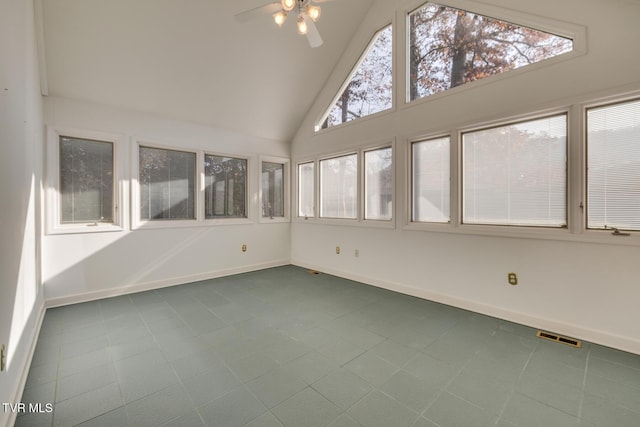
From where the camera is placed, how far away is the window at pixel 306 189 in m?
5.59

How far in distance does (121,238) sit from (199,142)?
6.09 feet

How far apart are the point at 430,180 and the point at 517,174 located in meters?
0.97

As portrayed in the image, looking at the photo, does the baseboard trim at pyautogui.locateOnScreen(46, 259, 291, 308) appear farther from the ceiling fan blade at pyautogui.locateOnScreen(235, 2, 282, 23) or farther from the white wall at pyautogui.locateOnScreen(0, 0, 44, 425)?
the ceiling fan blade at pyautogui.locateOnScreen(235, 2, 282, 23)

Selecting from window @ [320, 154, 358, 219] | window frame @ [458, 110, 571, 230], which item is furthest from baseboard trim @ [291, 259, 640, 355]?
window @ [320, 154, 358, 219]

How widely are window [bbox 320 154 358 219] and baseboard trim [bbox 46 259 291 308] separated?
1.62 m

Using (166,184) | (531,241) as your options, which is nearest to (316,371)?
(531,241)

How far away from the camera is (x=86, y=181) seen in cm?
376

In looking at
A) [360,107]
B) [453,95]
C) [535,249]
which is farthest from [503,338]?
[360,107]

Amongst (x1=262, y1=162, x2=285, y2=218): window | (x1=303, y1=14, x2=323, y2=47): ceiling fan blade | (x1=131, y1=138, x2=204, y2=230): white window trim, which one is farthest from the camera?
(x1=262, y1=162, x2=285, y2=218): window

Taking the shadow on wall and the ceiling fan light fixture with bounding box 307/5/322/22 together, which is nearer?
the ceiling fan light fixture with bounding box 307/5/322/22

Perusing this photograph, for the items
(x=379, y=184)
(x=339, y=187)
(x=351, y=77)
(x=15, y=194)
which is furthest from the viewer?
(x=339, y=187)

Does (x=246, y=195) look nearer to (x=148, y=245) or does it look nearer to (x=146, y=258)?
(x=148, y=245)

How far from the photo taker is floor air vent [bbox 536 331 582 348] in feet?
8.27

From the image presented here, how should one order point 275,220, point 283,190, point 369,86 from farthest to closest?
1. point 283,190
2. point 275,220
3. point 369,86
